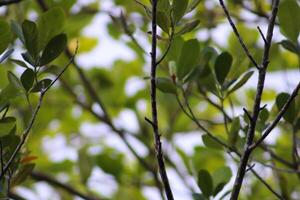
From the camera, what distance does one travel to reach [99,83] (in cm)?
283

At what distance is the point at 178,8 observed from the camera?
1299 mm

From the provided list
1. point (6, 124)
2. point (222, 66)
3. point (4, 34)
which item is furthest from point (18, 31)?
point (222, 66)

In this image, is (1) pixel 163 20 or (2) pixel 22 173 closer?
(1) pixel 163 20

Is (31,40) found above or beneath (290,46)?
beneath

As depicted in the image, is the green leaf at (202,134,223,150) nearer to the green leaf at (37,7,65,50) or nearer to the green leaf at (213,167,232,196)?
the green leaf at (213,167,232,196)

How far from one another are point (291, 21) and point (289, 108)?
191mm

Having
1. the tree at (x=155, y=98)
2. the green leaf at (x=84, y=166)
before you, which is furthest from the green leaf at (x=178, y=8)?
the green leaf at (x=84, y=166)

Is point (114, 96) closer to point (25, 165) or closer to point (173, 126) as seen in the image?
point (173, 126)

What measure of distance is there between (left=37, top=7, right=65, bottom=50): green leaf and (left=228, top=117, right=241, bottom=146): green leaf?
432 mm

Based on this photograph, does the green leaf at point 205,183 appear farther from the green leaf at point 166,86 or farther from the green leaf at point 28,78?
the green leaf at point 28,78

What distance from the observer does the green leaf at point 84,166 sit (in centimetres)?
233

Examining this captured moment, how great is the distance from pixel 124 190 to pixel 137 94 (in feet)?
1.33

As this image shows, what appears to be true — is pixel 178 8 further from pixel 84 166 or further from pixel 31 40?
pixel 84 166

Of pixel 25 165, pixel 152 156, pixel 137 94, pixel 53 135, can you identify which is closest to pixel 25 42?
pixel 25 165
